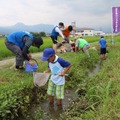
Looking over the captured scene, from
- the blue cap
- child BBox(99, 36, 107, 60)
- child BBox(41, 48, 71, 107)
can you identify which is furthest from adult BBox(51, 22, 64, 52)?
the blue cap

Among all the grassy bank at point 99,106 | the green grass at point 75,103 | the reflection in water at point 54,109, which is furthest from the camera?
the reflection in water at point 54,109

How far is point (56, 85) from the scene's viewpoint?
4.94 metres

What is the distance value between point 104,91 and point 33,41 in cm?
230

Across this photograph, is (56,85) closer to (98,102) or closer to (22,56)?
(98,102)

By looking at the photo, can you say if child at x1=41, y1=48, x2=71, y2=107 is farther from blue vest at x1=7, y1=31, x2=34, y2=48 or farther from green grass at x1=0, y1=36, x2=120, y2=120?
blue vest at x1=7, y1=31, x2=34, y2=48

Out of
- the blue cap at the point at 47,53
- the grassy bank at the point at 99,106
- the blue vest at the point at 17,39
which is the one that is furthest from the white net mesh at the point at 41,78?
the blue vest at the point at 17,39

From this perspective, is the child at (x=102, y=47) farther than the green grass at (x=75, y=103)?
Yes

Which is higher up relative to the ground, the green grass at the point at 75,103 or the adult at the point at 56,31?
the adult at the point at 56,31

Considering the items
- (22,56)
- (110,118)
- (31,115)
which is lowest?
(31,115)

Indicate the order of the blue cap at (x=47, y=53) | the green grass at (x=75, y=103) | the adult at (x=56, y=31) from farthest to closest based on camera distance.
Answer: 1. the adult at (x=56, y=31)
2. the blue cap at (x=47, y=53)
3. the green grass at (x=75, y=103)

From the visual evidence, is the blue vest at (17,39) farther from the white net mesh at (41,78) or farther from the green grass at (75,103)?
the white net mesh at (41,78)

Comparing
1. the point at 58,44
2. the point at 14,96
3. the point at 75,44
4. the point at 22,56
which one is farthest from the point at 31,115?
the point at 75,44

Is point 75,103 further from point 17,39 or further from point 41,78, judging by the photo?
point 17,39

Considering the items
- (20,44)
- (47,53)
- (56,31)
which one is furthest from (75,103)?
(56,31)
